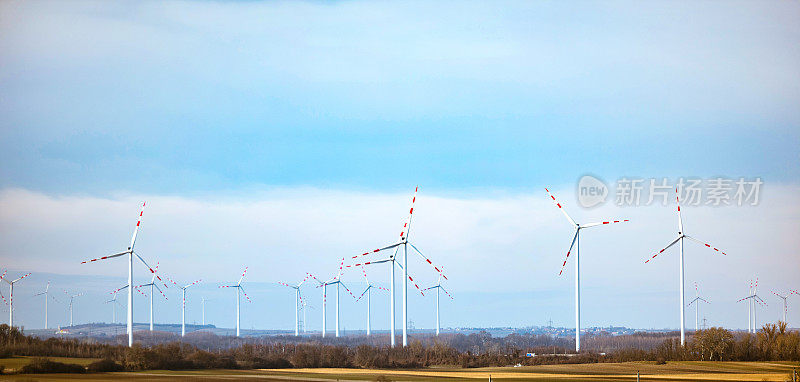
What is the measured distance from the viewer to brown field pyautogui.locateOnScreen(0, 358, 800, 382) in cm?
6869

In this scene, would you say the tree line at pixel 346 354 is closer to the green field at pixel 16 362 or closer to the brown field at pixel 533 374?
the green field at pixel 16 362

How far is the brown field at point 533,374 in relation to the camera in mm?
68688

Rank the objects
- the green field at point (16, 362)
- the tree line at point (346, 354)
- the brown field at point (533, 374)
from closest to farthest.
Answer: the brown field at point (533, 374) < the green field at point (16, 362) < the tree line at point (346, 354)

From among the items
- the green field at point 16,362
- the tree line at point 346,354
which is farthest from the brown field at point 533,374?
the green field at point 16,362

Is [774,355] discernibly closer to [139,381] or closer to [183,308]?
[139,381]

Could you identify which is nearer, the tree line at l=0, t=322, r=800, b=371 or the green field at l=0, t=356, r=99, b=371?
the green field at l=0, t=356, r=99, b=371

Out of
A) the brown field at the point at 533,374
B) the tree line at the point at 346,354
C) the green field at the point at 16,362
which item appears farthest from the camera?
the tree line at the point at 346,354

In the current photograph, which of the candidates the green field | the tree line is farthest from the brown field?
the green field

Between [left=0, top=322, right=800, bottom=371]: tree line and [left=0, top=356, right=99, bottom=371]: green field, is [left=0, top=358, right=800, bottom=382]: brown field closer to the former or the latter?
[left=0, top=322, right=800, bottom=371]: tree line

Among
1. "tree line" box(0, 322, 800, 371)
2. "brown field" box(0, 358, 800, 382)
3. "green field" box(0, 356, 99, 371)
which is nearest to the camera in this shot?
"brown field" box(0, 358, 800, 382)

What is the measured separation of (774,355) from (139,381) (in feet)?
252

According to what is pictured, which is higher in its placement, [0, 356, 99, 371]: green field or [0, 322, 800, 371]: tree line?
[0, 356, 99, 371]: green field

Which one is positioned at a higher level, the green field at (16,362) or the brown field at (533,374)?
the green field at (16,362)

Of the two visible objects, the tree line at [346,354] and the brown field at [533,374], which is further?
the tree line at [346,354]
